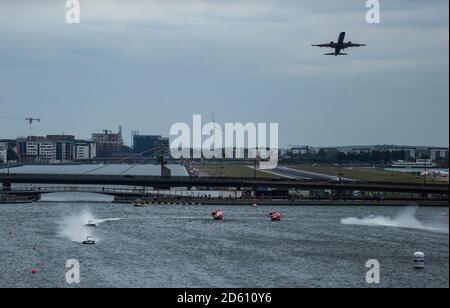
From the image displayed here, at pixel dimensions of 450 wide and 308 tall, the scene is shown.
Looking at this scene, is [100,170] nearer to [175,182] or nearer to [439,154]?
[439,154]

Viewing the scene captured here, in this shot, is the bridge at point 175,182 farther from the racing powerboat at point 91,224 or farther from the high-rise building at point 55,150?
the high-rise building at point 55,150

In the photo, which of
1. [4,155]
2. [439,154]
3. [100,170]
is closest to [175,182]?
[439,154]

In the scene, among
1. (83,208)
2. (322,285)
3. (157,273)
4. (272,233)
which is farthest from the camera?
(83,208)

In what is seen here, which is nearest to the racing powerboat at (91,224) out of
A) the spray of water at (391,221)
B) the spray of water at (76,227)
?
the spray of water at (76,227)

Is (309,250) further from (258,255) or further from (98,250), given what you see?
(98,250)
